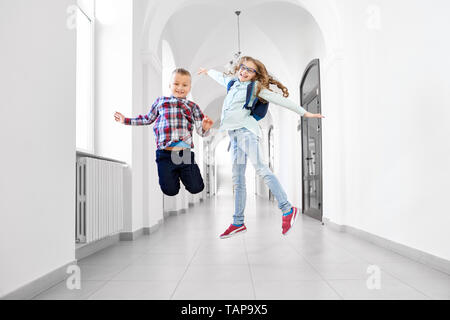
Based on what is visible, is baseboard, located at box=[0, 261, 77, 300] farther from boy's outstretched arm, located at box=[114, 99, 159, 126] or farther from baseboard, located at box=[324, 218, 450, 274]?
baseboard, located at box=[324, 218, 450, 274]

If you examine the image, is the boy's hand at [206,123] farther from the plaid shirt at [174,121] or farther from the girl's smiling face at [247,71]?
the girl's smiling face at [247,71]

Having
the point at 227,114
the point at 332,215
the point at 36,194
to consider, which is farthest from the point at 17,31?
the point at 332,215

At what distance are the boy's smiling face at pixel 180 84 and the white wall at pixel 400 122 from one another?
175 cm

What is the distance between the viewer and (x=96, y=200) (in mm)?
2785

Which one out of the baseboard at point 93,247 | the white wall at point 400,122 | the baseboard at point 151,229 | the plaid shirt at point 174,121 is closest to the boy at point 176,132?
the plaid shirt at point 174,121

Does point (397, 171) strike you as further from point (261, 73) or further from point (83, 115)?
point (83, 115)

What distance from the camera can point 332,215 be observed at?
4484mm

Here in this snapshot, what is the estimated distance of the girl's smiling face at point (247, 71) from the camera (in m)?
2.22

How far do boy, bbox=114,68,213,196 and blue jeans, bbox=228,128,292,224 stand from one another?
230 millimetres

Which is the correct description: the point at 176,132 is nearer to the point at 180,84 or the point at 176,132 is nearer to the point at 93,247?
the point at 180,84

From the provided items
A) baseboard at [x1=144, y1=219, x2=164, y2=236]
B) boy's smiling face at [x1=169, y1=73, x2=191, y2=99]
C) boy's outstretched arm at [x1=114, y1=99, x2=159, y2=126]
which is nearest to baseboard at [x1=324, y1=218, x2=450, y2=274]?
boy's smiling face at [x1=169, y1=73, x2=191, y2=99]

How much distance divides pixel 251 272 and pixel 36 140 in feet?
5.02

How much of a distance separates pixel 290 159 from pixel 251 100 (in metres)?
5.75

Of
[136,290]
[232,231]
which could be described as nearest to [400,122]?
[232,231]
